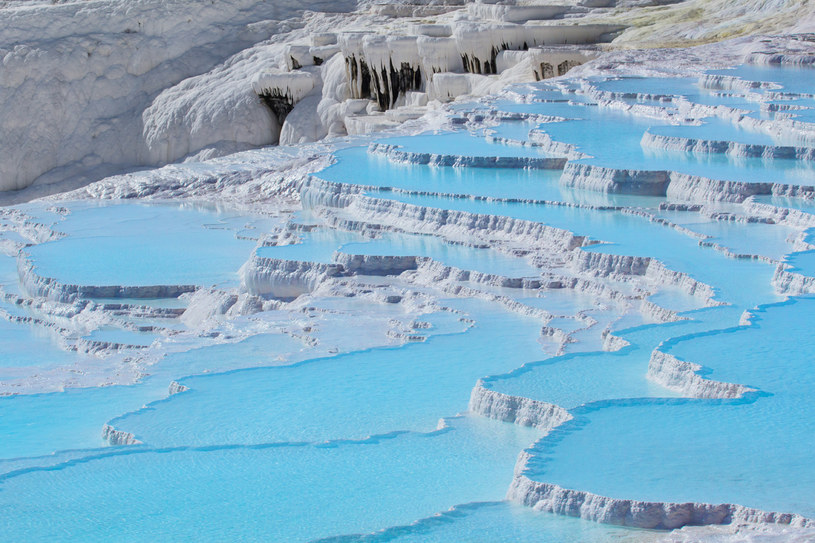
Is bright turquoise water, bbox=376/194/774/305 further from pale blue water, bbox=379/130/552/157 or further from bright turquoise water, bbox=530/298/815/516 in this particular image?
pale blue water, bbox=379/130/552/157

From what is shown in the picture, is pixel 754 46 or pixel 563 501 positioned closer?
pixel 563 501

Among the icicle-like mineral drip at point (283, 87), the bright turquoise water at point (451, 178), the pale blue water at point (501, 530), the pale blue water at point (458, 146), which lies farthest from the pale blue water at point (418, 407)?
the icicle-like mineral drip at point (283, 87)

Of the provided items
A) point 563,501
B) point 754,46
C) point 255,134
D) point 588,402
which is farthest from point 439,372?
point 255,134

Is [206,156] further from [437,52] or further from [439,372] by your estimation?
[439,372]

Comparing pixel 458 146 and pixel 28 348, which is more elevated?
pixel 458 146

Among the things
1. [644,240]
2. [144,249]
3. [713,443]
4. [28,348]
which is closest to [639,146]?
[644,240]

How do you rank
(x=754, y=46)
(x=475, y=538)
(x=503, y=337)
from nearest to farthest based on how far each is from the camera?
(x=475, y=538) → (x=503, y=337) → (x=754, y=46)

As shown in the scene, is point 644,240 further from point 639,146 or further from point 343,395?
point 343,395
